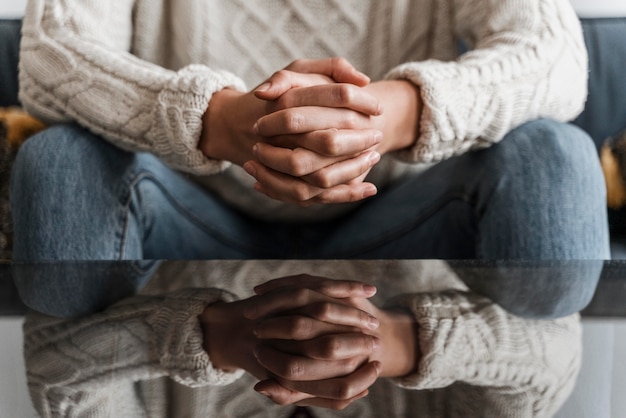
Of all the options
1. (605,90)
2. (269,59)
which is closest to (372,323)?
(269,59)

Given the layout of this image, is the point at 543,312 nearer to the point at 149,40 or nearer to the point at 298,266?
the point at 298,266

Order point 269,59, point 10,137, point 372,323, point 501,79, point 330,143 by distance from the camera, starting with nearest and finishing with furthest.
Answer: point 372,323 < point 330,143 < point 501,79 < point 269,59 < point 10,137

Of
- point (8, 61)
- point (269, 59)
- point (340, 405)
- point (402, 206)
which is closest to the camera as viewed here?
point (340, 405)

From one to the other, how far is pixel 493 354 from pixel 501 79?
451 millimetres

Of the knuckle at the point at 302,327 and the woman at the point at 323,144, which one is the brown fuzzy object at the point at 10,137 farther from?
the knuckle at the point at 302,327

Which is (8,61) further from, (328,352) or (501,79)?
(328,352)

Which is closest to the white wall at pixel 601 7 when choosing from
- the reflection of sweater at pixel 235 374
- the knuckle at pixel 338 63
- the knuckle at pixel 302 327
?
the knuckle at pixel 338 63

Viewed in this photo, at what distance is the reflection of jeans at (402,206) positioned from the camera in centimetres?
67

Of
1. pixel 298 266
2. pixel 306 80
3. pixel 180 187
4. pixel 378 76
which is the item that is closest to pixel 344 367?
pixel 298 266

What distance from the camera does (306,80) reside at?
69 centimetres

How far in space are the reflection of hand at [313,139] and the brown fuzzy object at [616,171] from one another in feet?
2.47

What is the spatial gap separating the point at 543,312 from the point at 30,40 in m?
0.69

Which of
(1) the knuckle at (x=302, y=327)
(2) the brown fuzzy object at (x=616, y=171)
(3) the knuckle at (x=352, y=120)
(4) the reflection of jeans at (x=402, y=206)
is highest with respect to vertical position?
(3) the knuckle at (x=352, y=120)

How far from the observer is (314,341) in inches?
14.3
